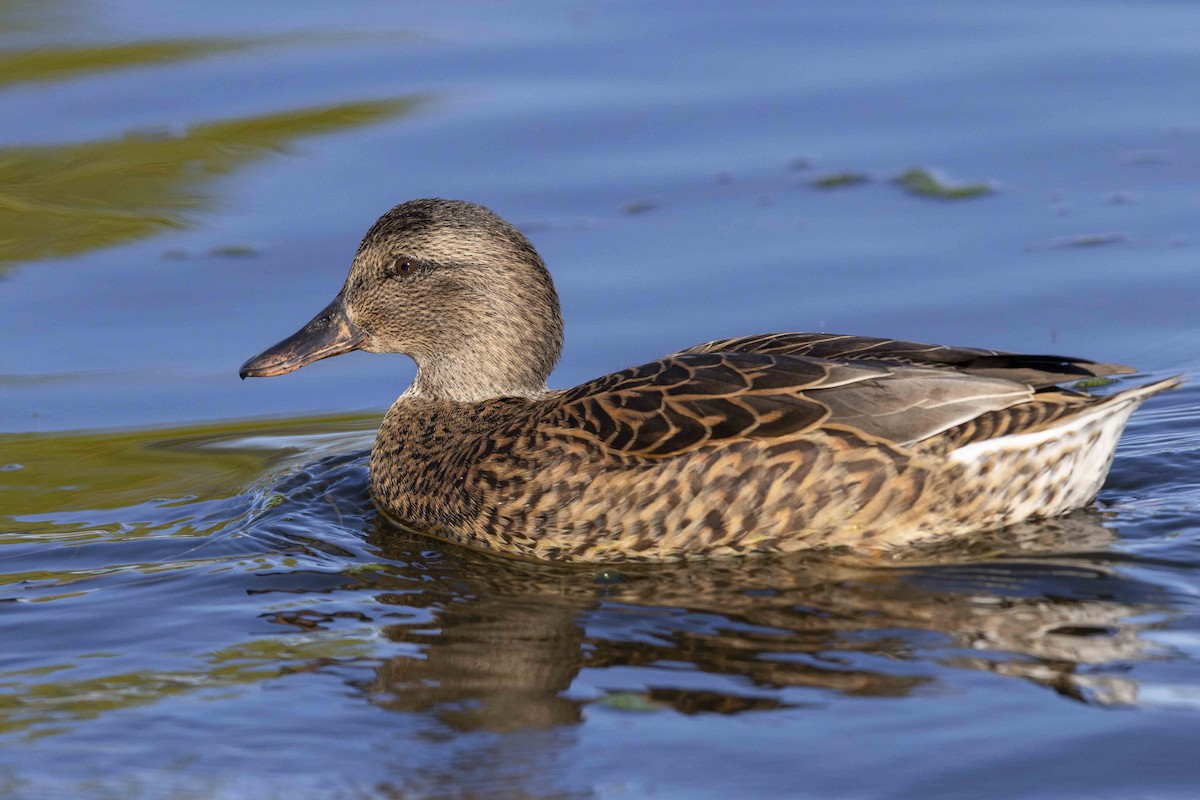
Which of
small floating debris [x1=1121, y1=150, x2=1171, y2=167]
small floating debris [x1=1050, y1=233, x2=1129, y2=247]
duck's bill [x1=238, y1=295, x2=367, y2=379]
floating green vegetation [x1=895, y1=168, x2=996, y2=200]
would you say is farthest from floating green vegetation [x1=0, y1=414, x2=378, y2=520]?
small floating debris [x1=1121, y1=150, x2=1171, y2=167]

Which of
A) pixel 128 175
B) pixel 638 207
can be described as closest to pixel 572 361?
pixel 638 207

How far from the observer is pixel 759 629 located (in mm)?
5988

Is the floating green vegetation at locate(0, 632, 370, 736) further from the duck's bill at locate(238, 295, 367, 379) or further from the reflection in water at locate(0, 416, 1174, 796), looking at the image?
the duck's bill at locate(238, 295, 367, 379)

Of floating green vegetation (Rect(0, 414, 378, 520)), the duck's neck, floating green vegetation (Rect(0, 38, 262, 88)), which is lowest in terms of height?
floating green vegetation (Rect(0, 414, 378, 520))

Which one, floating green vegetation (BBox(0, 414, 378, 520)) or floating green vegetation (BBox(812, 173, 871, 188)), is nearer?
floating green vegetation (BBox(0, 414, 378, 520))

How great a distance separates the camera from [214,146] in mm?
11797

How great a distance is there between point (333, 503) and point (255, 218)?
353 centimetres

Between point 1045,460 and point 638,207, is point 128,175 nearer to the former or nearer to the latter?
point 638,207

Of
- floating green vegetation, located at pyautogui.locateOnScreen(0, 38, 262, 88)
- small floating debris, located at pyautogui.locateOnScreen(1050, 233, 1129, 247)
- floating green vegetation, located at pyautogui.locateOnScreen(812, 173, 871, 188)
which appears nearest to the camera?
small floating debris, located at pyautogui.locateOnScreen(1050, 233, 1129, 247)

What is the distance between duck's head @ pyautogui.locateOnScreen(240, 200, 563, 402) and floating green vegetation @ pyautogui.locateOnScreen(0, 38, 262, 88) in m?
5.53

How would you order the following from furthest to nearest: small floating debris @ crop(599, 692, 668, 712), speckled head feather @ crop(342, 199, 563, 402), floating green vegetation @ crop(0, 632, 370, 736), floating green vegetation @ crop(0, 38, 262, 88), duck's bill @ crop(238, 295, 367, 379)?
floating green vegetation @ crop(0, 38, 262, 88) < duck's bill @ crop(238, 295, 367, 379) < speckled head feather @ crop(342, 199, 563, 402) < floating green vegetation @ crop(0, 632, 370, 736) < small floating debris @ crop(599, 692, 668, 712)

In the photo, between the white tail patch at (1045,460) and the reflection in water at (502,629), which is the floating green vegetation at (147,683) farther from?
the white tail patch at (1045,460)

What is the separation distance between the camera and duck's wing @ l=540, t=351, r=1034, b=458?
668 cm

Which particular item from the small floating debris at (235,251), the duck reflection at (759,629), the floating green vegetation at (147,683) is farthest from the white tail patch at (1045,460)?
the small floating debris at (235,251)
